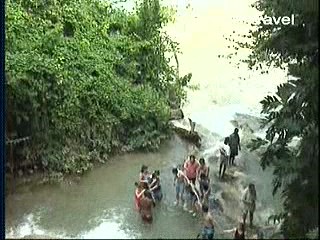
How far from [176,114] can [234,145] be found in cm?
62

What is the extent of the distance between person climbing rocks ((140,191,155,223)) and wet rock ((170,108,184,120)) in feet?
2.98

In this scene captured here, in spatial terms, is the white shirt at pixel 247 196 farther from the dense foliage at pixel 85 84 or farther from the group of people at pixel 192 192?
the dense foliage at pixel 85 84

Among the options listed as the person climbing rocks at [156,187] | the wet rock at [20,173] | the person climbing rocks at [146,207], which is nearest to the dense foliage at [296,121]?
the person climbing rocks at [156,187]

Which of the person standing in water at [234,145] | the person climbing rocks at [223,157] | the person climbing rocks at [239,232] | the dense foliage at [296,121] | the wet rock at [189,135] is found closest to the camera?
the dense foliage at [296,121]

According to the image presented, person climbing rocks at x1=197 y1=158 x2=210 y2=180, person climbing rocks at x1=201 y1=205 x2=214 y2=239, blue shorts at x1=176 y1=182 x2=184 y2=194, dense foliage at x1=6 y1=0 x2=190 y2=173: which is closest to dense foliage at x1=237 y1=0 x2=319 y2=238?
person climbing rocks at x1=197 y1=158 x2=210 y2=180

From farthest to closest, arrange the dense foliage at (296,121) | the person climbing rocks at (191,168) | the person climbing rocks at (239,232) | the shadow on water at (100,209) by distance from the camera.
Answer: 1. the person climbing rocks at (191,168)
2. the shadow on water at (100,209)
3. the person climbing rocks at (239,232)
4. the dense foliage at (296,121)

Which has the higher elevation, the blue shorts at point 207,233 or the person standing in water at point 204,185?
the person standing in water at point 204,185

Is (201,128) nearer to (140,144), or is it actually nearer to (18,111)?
(140,144)

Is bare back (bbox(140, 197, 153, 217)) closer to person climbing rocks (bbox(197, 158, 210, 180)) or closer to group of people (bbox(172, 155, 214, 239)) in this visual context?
group of people (bbox(172, 155, 214, 239))

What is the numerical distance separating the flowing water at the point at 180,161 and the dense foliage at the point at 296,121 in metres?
0.23

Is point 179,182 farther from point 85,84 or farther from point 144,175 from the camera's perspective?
point 85,84

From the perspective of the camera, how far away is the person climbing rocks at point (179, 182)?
18.0ft

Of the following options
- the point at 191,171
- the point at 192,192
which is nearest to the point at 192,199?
the point at 192,192

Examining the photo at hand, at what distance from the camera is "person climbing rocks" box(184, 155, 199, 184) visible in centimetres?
562
